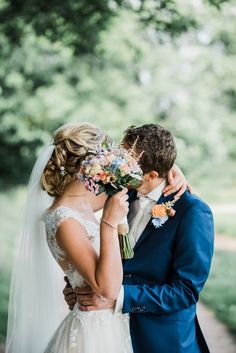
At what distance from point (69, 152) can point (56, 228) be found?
348mm

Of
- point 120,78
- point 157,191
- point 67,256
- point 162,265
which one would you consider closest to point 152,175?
point 157,191

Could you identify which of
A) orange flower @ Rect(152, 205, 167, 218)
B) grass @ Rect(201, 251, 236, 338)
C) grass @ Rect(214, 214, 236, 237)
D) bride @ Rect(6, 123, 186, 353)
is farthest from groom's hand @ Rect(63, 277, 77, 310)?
grass @ Rect(214, 214, 236, 237)

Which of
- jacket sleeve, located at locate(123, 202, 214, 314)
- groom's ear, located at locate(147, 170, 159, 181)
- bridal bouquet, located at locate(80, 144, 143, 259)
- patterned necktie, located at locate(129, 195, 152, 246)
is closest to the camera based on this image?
bridal bouquet, located at locate(80, 144, 143, 259)

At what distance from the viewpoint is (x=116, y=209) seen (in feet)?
6.41

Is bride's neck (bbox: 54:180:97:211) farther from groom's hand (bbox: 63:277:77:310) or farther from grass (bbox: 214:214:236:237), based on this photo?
grass (bbox: 214:214:236:237)

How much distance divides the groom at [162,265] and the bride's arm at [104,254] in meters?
0.13

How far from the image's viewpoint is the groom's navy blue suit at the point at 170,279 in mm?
2020

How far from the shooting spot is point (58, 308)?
280cm

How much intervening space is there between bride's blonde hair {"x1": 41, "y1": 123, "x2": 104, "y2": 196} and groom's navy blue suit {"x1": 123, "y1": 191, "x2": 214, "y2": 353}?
1.30 feet

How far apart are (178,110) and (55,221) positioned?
3904 mm

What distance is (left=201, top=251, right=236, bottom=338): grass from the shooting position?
535 cm

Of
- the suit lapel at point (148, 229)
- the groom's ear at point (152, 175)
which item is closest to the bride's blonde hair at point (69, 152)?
the groom's ear at point (152, 175)

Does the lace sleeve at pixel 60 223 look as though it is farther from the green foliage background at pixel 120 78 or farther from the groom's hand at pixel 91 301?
the green foliage background at pixel 120 78

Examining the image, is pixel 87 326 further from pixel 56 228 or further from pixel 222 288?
pixel 222 288
